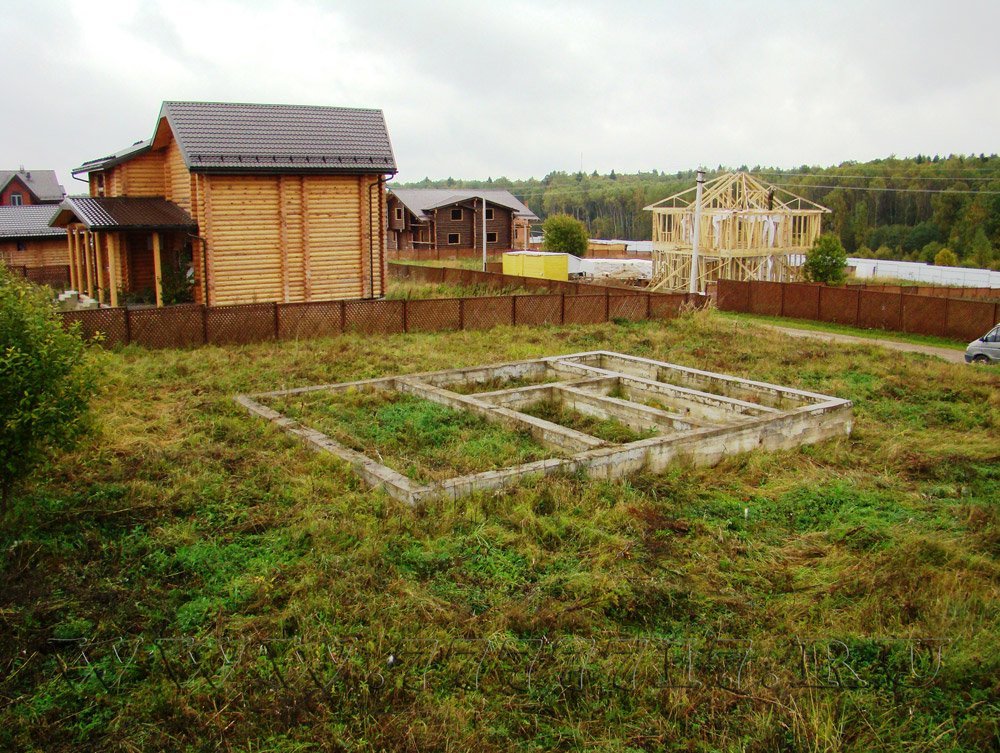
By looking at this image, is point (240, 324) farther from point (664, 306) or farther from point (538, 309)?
point (664, 306)

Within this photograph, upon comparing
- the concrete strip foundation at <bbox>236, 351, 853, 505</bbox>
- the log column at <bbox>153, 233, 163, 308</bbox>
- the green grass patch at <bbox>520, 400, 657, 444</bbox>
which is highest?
the log column at <bbox>153, 233, 163, 308</bbox>

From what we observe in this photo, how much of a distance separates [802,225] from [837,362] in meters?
27.0

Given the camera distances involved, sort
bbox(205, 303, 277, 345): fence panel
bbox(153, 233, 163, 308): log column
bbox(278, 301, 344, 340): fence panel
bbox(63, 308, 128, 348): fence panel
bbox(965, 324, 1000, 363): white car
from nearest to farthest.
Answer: bbox(63, 308, 128, 348): fence panel
bbox(205, 303, 277, 345): fence panel
bbox(278, 301, 344, 340): fence panel
bbox(965, 324, 1000, 363): white car
bbox(153, 233, 163, 308): log column

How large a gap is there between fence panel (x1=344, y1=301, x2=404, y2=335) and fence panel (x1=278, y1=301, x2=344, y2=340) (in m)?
0.24

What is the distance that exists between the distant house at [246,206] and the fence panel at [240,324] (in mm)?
3466

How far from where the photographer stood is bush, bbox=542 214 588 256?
5500 centimetres

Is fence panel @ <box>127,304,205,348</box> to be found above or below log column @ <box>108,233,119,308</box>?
below

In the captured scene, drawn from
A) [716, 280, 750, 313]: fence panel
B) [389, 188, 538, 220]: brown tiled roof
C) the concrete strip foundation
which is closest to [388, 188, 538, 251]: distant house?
[389, 188, 538, 220]: brown tiled roof

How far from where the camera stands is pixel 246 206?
905 inches

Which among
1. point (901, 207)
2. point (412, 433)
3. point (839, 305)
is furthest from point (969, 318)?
point (901, 207)

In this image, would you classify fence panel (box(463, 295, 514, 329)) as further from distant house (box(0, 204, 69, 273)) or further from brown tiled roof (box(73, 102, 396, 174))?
distant house (box(0, 204, 69, 273))

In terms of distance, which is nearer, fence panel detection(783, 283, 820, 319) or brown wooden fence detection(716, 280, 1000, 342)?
brown wooden fence detection(716, 280, 1000, 342)

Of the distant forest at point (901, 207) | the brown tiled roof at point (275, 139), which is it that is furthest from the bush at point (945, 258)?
the brown tiled roof at point (275, 139)

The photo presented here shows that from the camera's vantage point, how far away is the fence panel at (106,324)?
698 inches
